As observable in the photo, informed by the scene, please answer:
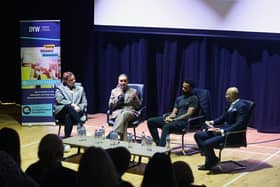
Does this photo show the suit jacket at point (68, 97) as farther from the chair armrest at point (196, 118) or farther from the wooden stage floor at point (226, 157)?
the chair armrest at point (196, 118)

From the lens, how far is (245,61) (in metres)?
9.14

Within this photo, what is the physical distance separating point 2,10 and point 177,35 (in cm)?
364

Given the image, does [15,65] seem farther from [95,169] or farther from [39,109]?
[95,169]

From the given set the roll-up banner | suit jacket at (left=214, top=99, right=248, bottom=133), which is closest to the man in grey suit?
the roll-up banner

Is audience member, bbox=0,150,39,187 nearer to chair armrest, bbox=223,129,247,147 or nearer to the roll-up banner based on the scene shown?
chair armrest, bbox=223,129,247,147

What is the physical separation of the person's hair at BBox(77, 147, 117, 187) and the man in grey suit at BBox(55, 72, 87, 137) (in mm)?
5454

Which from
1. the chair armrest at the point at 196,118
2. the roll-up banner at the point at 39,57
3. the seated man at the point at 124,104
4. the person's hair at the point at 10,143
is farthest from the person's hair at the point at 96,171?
the roll-up banner at the point at 39,57

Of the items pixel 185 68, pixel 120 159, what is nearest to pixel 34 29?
pixel 185 68

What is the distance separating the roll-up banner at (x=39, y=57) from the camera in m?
9.29

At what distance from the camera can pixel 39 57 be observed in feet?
30.5

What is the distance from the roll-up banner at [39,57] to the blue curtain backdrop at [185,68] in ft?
4.28

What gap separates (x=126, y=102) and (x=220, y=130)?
169cm

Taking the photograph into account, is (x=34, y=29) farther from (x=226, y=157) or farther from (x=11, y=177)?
(x=11, y=177)

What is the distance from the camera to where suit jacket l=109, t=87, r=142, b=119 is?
800cm
